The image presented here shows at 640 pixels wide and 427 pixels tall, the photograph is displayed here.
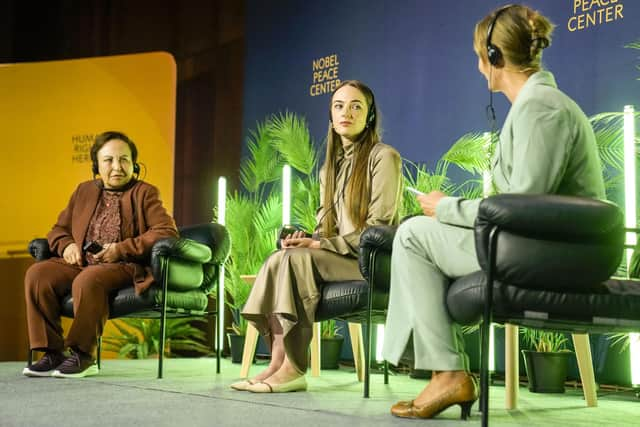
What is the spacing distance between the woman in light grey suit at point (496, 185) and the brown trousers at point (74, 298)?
1.85 meters

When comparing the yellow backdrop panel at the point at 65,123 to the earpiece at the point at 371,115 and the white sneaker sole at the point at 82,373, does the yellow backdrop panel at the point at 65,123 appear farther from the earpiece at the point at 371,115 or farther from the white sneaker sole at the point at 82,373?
the earpiece at the point at 371,115

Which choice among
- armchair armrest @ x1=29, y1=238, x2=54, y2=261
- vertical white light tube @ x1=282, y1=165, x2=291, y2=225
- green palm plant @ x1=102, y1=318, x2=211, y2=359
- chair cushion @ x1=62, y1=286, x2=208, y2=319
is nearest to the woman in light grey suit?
chair cushion @ x1=62, y1=286, x2=208, y2=319

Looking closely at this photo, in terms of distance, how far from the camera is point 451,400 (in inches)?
92.6

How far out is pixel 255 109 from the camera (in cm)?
666

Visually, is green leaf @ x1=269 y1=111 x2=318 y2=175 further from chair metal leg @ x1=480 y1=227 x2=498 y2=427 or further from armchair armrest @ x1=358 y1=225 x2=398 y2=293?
chair metal leg @ x1=480 y1=227 x2=498 y2=427

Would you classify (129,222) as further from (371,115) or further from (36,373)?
(371,115)

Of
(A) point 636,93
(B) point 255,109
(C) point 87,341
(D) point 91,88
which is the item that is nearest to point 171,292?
(C) point 87,341

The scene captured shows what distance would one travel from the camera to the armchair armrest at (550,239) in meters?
2.04

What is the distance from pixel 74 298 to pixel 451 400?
2180 mm

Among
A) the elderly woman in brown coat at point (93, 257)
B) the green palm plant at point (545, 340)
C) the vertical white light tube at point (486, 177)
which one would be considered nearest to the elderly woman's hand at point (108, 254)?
the elderly woman in brown coat at point (93, 257)

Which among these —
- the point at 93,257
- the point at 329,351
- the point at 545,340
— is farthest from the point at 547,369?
the point at 93,257

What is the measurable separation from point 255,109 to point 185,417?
4553mm

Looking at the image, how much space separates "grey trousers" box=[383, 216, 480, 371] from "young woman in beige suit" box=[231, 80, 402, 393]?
794 millimetres

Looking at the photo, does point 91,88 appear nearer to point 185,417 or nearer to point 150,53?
point 150,53
